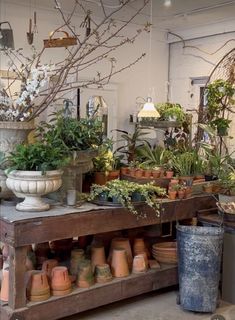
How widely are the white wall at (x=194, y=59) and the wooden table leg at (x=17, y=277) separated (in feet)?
13.8

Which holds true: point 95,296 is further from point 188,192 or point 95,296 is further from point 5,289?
point 188,192

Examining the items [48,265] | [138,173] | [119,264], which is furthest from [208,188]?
[48,265]

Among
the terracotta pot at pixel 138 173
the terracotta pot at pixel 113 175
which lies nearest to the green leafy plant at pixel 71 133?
the terracotta pot at pixel 113 175

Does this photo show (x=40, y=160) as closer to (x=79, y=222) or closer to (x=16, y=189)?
(x=16, y=189)

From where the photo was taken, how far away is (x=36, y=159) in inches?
102

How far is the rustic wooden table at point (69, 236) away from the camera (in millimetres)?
2520

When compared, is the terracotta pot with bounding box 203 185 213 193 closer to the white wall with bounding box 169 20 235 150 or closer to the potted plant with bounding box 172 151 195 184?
the potted plant with bounding box 172 151 195 184

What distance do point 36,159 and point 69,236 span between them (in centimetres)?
53

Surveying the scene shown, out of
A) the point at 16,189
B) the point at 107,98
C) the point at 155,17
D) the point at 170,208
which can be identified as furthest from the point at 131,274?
the point at 155,17

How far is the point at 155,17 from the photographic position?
6.08 metres

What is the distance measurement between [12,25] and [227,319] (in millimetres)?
4282

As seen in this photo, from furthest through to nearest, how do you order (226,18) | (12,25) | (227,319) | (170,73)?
(170,73), (226,18), (12,25), (227,319)

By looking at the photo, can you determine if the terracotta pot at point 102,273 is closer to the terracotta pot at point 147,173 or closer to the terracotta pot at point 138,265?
the terracotta pot at point 138,265

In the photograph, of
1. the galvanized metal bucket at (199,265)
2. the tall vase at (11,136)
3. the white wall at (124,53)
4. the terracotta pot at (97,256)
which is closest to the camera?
the tall vase at (11,136)
